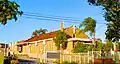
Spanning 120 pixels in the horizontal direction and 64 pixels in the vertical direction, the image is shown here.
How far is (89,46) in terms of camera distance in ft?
173

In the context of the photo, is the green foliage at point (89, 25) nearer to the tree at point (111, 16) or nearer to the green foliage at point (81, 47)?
the green foliage at point (81, 47)

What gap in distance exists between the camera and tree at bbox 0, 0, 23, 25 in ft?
58.2

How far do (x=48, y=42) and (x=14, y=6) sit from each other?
158 feet

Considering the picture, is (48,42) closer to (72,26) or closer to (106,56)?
(72,26)

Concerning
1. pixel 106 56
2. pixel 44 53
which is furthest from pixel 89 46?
pixel 106 56

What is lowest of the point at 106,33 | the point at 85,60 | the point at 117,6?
the point at 85,60

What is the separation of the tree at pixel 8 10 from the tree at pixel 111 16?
7.89m

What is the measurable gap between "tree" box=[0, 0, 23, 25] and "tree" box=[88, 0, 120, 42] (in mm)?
7889

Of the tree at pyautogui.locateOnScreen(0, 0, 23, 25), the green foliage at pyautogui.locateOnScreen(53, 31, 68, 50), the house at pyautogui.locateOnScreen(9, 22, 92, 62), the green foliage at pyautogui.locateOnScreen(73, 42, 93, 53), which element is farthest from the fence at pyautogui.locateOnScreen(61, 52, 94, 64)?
the tree at pyautogui.locateOnScreen(0, 0, 23, 25)

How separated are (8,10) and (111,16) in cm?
935

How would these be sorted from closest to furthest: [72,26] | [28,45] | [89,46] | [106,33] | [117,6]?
[117,6], [106,33], [89,46], [72,26], [28,45]

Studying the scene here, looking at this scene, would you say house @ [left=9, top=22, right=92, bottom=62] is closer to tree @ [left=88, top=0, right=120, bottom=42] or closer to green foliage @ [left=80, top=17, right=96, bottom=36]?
green foliage @ [left=80, top=17, right=96, bottom=36]

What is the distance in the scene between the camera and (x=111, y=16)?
23.9 meters

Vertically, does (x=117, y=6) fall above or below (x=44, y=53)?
above
